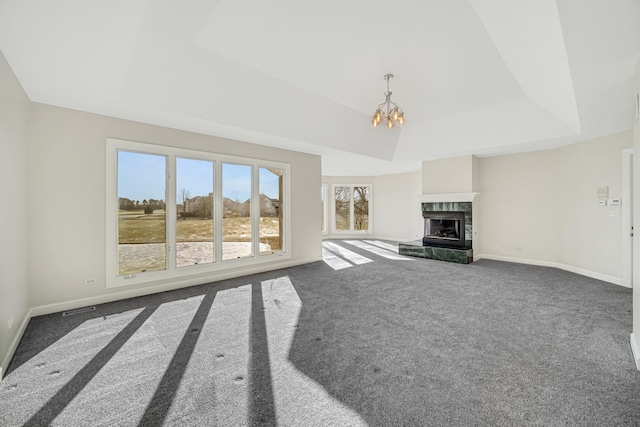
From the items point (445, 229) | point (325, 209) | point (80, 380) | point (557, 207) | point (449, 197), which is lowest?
point (80, 380)

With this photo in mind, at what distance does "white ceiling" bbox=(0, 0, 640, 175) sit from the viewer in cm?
220

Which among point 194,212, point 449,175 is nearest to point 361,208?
point 449,175

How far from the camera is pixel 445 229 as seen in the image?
6.89 metres

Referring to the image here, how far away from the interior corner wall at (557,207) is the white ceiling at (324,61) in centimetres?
58

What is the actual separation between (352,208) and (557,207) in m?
6.32

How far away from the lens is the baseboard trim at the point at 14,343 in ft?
7.03

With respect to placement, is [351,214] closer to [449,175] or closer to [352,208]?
[352,208]

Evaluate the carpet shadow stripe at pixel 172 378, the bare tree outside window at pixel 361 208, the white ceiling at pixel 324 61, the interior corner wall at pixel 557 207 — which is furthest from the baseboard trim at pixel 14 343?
the bare tree outside window at pixel 361 208

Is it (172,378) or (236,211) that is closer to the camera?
(172,378)

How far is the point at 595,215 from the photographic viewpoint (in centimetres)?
489

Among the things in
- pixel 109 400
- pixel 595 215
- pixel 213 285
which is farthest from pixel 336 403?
pixel 595 215

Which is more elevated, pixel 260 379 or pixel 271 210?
pixel 271 210

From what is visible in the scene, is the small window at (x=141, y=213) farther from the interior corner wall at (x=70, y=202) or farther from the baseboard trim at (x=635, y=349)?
the baseboard trim at (x=635, y=349)

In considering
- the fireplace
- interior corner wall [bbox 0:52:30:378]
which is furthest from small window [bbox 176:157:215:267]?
the fireplace
